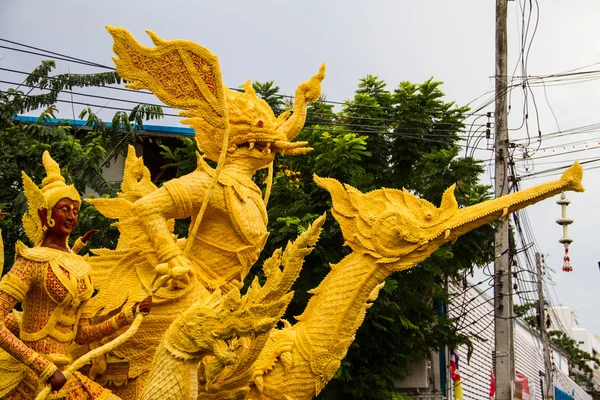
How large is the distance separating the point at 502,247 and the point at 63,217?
22.9ft

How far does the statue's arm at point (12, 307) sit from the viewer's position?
4785 millimetres

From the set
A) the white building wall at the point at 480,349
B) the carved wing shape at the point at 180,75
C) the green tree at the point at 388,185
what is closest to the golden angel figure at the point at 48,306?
the carved wing shape at the point at 180,75

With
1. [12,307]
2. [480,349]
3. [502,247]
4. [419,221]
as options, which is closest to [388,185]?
[502,247]

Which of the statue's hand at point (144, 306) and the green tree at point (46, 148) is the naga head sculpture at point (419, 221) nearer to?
the statue's hand at point (144, 306)

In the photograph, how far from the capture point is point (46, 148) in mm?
11094

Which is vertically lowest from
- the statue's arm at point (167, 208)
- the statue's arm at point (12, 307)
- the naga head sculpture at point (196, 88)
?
the statue's arm at point (12, 307)

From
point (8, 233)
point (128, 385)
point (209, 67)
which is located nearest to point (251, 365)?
point (128, 385)

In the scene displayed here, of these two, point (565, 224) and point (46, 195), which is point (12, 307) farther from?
point (565, 224)

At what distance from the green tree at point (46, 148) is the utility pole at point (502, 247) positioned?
4.87m

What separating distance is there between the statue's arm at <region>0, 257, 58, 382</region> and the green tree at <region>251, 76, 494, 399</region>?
501 cm

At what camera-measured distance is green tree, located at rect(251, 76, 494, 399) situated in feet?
34.0

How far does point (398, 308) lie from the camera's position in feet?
A: 34.3

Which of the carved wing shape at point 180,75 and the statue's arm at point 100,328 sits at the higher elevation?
the carved wing shape at point 180,75

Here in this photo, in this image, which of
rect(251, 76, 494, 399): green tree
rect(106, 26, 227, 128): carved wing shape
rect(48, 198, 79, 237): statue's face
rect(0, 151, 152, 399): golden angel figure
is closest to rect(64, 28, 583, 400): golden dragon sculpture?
rect(106, 26, 227, 128): carved wing shape
